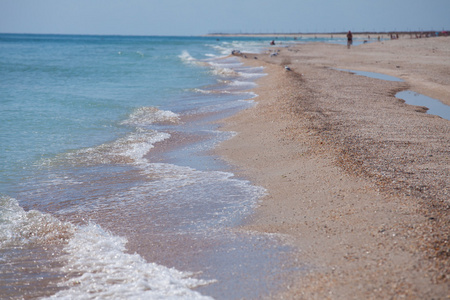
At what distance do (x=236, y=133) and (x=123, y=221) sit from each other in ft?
16.7

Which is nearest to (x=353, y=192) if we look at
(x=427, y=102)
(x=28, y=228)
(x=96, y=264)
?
(x=96, y=264)

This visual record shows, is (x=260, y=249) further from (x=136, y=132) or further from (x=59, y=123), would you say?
(x=59, y=123)

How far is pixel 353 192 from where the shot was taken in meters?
5.55

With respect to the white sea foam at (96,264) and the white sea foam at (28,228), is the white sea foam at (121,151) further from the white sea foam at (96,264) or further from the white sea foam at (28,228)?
the white sea foam at (96,264)

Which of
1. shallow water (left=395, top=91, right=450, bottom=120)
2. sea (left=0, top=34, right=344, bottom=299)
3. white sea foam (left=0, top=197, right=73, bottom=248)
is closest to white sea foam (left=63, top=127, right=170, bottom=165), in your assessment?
sea (left=0, top=34, right=344, bottom=299)

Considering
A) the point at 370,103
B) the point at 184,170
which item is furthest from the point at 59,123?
the point at 370,103

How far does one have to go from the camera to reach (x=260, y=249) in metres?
4.45

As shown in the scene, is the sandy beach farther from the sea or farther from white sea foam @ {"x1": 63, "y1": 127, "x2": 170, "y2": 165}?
white sea foam @ {"x1": 63, "y1": 127, "x2": 170, "y2": 165}

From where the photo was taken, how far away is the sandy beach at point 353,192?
3668mm

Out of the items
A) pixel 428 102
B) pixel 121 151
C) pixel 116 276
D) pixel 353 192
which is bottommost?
pixel 116 276

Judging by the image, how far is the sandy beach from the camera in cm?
367

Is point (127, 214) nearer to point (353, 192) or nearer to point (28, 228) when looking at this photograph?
point (28, 228)

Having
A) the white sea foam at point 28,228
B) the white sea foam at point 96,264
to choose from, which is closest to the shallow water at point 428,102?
the white sea foam at point 96,264

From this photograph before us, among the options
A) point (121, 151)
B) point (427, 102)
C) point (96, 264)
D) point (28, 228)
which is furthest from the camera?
point (427, 102)
